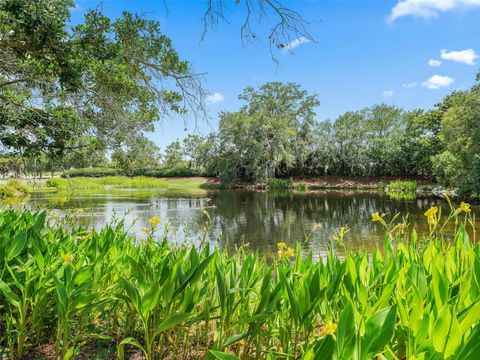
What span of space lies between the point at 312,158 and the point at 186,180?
1479 centimetres

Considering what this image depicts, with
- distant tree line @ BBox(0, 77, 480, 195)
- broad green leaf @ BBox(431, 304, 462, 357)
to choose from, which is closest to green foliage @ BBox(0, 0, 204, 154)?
broad green leaf @ BBox(431, 304, 462, 357)

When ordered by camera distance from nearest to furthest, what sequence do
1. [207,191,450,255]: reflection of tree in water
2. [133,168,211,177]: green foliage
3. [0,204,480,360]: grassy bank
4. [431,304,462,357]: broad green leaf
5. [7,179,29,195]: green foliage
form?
[431,304,462,357]: broad green leaf → [0,204,480,360]: grassy bank → [207,191,450,255]: reflection of tree in water → [7,179,29,195]: green foliage → [133,168,211,177]: green foliage

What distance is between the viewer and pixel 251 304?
241 cm

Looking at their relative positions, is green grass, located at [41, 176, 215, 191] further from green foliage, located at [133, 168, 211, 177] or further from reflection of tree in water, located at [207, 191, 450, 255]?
reflection of tree in water, located at [207, 191, 450, 255]

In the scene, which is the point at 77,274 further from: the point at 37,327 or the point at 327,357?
the point at 327,357

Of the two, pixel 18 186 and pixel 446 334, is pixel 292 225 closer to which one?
pixel 446 334

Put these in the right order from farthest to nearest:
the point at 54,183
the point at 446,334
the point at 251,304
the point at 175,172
→ 1. the point at 175,172
2. the point at 54,183
3. the point at 251,304
4. the point at 446,334

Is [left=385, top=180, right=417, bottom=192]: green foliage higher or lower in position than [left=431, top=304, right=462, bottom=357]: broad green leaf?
lower

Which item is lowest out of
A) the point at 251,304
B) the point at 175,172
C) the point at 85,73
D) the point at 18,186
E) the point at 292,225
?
the point at 292,225

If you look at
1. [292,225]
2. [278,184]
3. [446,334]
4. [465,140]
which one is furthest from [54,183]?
[446,334]

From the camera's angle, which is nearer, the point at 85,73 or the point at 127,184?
the point at 85,73

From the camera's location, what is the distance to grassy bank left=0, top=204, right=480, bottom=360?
1175 mm

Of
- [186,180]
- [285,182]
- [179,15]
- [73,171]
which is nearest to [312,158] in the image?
[285,182]

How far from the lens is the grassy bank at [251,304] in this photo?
1.17 m
